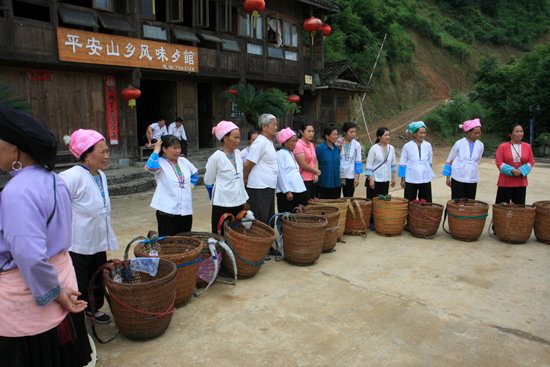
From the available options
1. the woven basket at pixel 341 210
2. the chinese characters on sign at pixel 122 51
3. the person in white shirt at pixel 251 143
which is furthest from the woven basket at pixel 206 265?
the chinese characters on sign at pixel 122 51

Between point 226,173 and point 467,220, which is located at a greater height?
point 226,173

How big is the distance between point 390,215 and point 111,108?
7741 millimetres

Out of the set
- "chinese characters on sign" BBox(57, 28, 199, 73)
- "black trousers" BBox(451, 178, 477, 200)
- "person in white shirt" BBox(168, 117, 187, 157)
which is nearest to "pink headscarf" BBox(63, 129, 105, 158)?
"black trousers" BBox(451, 178, 477, 200)

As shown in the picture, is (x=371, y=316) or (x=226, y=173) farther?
(x=226, y=173)

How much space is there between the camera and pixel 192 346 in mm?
2729

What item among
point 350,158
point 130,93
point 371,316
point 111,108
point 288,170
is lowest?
point 371,316

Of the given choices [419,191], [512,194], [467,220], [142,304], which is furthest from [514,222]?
[142,304]

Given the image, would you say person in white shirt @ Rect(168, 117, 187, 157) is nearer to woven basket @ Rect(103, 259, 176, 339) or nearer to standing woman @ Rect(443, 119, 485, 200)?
standing woman @ Rect(443, 119, 485, 200)

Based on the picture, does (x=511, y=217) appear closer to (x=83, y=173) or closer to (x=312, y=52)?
Answer: (x=83, y=173)

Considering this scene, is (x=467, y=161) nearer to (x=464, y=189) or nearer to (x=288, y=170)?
(x=464, y=189)

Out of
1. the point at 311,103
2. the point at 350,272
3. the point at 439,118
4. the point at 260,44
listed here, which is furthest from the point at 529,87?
the point at 350,272

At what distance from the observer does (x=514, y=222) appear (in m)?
5.06

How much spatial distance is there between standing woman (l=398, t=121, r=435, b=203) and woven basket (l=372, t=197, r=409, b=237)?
44 centimetres

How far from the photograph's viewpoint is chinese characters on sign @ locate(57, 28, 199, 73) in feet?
27.1
